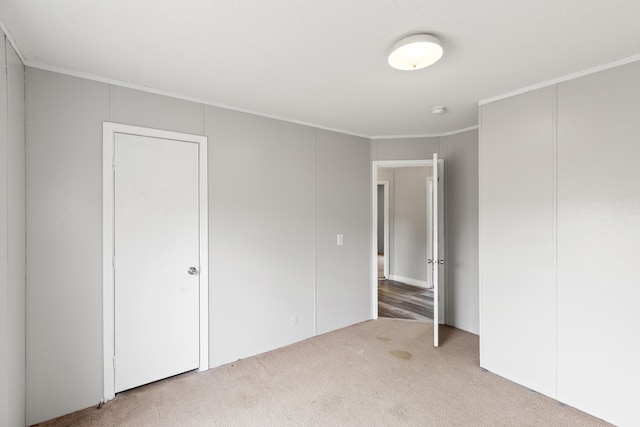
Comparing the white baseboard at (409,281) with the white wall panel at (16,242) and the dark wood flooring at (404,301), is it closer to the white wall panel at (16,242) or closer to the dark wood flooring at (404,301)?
the dark wood flooring at (404,301)

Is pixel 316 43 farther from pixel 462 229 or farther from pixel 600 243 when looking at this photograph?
pixel 462 229

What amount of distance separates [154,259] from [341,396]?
6.21 ft

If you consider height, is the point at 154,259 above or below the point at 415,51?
below

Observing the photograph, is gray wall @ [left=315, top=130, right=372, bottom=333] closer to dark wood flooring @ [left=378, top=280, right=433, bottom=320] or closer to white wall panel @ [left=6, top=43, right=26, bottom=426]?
dark wood flooring @ [left=378, top=280, right=433, bottom=320]

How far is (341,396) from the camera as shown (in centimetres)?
241

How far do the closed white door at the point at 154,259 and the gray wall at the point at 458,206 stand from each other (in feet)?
8.39

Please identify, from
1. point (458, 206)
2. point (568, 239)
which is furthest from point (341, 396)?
point (458, 206)

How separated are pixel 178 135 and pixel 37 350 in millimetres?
1862

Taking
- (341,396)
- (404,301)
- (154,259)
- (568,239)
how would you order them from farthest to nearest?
1. (404,301)
2. (154,259)
3. (341,396)
4. (568,239)

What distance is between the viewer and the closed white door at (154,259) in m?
2.41

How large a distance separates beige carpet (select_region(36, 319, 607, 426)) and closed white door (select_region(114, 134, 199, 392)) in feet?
0.83

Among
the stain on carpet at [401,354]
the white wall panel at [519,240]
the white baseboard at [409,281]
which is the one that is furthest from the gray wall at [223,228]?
the white baseboard at [409,281]

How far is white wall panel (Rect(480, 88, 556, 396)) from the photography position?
242cm

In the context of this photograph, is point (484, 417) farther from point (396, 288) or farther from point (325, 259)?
point (396, 288)
